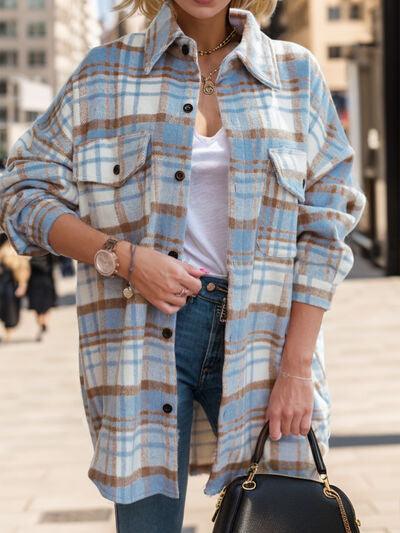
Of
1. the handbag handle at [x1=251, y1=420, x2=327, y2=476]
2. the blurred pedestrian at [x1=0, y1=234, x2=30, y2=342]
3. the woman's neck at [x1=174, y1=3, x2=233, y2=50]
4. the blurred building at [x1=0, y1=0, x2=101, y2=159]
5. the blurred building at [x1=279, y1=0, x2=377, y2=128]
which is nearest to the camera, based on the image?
the handbag handle at [x1=251, y1=420, x2=327, y2=476]

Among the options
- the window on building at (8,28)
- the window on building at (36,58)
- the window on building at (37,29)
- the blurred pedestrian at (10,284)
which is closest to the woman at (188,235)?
the blurred pedestrian at (10,284)

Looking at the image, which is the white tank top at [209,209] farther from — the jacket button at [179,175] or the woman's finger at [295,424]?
the woman's finger at [295,424]

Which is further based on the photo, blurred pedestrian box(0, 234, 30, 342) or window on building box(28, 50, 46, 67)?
window on building box(28, 50, 46, 67)

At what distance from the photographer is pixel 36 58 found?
15.6m

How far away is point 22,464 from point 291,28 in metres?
21.5

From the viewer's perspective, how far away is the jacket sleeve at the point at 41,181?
201cm

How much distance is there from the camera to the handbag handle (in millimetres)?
1971

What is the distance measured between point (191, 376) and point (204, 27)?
25.5 inches

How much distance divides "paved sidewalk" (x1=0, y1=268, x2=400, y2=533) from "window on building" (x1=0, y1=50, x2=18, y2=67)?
5480 millimetres

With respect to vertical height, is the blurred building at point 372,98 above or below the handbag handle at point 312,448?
above

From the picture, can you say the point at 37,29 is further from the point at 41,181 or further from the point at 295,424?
the point at 295,424

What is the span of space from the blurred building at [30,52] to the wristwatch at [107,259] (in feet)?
42.2

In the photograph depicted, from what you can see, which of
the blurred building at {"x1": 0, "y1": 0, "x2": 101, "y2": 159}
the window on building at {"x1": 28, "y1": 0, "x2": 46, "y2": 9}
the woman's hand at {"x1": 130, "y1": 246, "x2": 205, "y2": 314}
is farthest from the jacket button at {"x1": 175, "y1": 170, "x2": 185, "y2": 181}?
the window on building at {"x1": 28, "y1": 0, "x2": 46, "y2": 9}

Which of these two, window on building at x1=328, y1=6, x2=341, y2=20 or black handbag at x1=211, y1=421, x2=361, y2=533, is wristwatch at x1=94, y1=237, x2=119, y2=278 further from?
window on building at x1=328, y1=6, x2=341, y2=20
